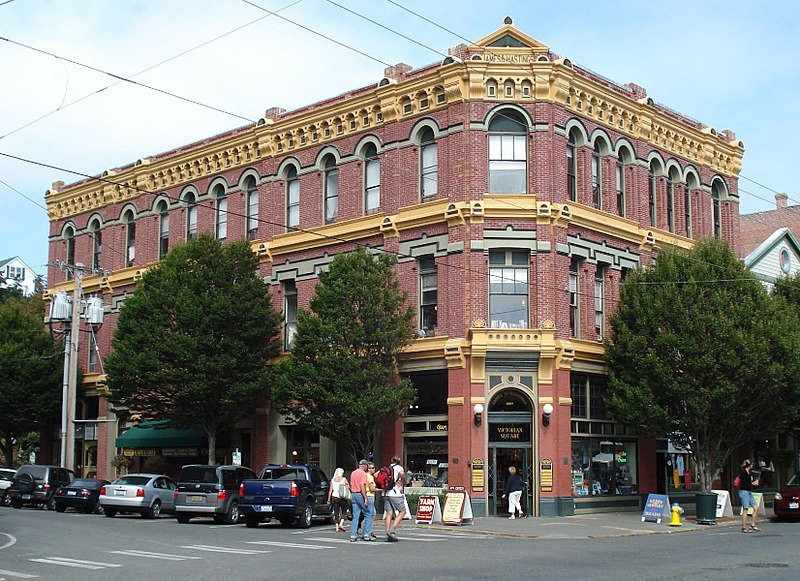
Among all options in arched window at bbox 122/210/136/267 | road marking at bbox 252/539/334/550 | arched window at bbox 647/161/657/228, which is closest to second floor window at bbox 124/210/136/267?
arched window at bbox 122/210/136/267

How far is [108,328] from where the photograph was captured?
155 feet

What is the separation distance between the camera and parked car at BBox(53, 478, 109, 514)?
35.1m

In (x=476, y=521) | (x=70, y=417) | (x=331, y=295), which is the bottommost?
(x=476, y=521)

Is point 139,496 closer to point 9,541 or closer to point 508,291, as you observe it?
point 9,541

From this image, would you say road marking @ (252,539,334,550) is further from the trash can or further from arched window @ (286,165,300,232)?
arched window @ (286,165,300,232)

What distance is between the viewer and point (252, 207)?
4134 centimetres

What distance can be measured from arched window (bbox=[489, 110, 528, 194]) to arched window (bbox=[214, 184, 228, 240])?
43.2ft

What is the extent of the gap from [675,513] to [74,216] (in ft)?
109

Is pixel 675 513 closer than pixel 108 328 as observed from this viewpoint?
Yes

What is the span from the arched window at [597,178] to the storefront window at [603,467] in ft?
26.5

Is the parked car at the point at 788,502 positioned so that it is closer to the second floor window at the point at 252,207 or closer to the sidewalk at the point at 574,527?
the sidewalk at the point at 574,527

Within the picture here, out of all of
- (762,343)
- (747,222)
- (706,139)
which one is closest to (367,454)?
(762,343)

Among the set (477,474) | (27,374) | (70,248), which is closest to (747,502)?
(477,474)

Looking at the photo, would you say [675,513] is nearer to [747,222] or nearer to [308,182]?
[308,182]
